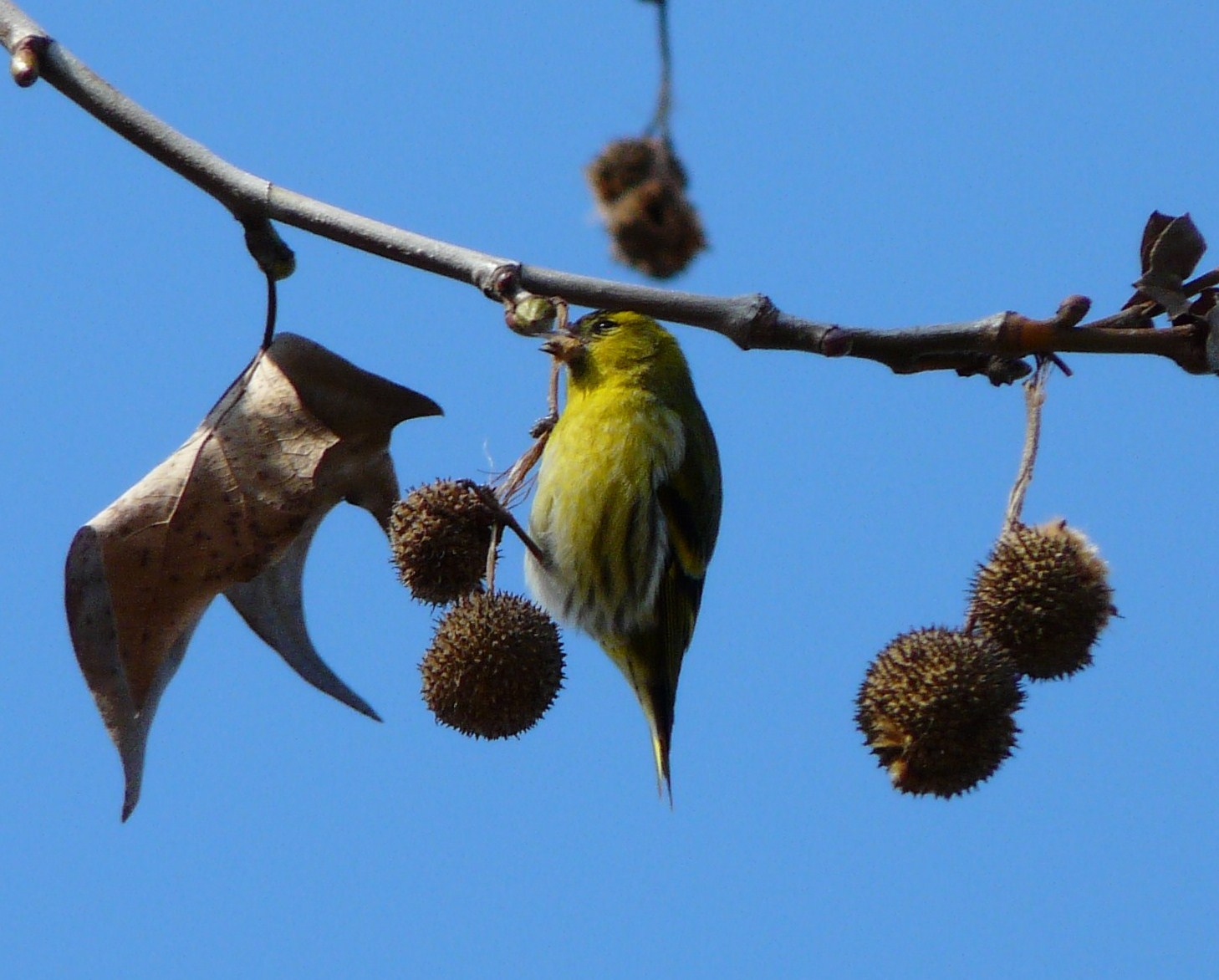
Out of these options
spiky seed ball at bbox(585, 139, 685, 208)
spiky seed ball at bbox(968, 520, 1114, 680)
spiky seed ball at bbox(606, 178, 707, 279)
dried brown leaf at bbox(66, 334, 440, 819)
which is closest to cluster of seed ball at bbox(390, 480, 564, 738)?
dried brown leaf at bbox(66, 334, 440, 819)

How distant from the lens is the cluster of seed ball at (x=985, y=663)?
2621 mm

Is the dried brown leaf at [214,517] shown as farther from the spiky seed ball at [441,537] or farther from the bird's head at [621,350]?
the bird's head at [621,350]

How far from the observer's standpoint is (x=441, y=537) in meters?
2.87

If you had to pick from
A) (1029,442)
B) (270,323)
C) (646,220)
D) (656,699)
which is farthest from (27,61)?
(646,220)

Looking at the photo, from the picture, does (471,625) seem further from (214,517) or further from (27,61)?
(27,61)

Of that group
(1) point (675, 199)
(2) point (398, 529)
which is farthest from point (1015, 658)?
(1) point (675, 199)

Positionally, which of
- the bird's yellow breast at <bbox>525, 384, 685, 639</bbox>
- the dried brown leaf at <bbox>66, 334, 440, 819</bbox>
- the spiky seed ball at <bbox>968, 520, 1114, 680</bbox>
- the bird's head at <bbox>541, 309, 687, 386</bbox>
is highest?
the bird's head at <bbox>541, 309, 687, 386</bbox>

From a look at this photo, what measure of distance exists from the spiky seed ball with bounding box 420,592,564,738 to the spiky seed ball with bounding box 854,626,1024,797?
683 millimetres

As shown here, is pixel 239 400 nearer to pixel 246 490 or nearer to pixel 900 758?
pixel 246 490

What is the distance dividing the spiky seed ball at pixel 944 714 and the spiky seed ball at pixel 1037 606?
0.10 meters

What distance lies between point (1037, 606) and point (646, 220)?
2985 mm

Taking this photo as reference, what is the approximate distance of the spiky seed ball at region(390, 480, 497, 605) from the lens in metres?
2.88

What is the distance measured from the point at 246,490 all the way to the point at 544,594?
1529 millimetres

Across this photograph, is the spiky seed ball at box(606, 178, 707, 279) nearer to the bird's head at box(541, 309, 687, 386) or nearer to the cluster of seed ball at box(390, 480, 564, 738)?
the bird's head at box(541, 309, 687, 386)
